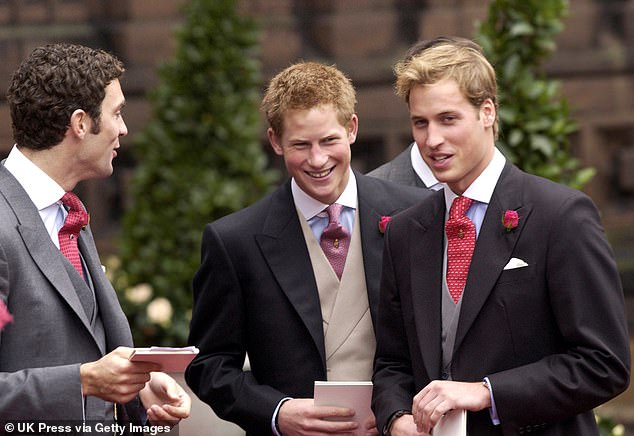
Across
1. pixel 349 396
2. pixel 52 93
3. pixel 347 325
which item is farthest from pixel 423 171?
pixel 52 93

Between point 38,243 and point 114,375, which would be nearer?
point 114,375

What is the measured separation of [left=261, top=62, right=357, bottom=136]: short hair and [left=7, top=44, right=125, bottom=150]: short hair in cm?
54

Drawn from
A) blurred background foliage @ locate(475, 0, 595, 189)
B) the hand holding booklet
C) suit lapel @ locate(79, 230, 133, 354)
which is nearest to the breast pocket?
the hand holding booklet

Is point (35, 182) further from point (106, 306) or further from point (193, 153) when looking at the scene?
point (193, 153)

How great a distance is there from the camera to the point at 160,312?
6.38 metres

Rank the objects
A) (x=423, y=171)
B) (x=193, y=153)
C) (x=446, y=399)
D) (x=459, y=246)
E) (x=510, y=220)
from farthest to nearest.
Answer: (x=193, y=153) → (x=423, y=171) → (x=459, y=246) → (x=510, y=220) → (x=446, y=399)

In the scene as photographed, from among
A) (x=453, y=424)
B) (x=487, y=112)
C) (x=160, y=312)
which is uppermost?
(x=487, y=112)

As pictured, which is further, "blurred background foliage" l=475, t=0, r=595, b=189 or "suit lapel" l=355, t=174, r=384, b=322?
"blurred background foliage" l=475, t=0, r=595, b=189

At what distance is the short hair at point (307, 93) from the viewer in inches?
143

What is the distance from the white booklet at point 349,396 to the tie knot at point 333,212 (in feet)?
1.70

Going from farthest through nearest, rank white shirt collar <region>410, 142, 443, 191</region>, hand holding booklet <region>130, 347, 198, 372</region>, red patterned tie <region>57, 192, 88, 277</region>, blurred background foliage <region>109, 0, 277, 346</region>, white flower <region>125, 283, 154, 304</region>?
1. blurred background foliage <region>109, 0, 277, 346</region>
2. white flower <region>125, 283, 154, 304</region>
3. white shirt collar <region>410, 142, 443, 191</region>
4. red patterned tie <region>57, 192, 88, 277</region>
5. hand holding booklet <region>130, 347, 198, 372</region>

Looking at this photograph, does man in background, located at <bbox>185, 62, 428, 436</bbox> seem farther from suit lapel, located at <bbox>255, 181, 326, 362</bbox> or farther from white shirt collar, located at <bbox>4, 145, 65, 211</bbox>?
white shirt collar, located at <bbox>4, 145, 65, 211</bbox>

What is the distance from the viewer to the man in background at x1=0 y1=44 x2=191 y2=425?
3.08 meters

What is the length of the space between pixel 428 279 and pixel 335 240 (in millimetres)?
514
